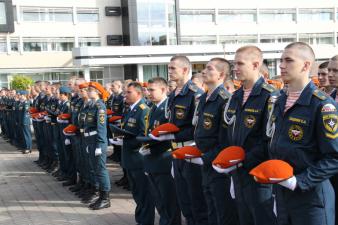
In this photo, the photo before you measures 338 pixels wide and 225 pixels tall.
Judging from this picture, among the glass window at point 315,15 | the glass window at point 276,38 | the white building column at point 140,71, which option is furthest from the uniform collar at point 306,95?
the glass window at point 315,15

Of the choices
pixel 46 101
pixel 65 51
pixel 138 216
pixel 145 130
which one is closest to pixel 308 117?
pixel 145 130

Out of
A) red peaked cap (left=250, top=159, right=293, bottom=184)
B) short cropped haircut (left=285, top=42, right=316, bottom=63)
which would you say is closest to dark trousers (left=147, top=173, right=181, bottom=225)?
red peaked cap (left=250, top=159, right=293, bottom=184)

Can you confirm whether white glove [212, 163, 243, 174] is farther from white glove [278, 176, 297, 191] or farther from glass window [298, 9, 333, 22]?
glass window [298, 9, 333, 22]

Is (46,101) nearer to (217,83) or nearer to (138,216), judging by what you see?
(138,216)

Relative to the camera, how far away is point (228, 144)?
417 cm

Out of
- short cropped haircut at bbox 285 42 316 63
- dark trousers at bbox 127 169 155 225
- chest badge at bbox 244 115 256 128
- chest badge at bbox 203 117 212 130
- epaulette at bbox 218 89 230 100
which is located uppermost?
short cropped haircut at bbox 285 42 316 63

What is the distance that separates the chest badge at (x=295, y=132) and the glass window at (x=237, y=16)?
48511mm

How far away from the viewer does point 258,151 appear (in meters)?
Result: 3.62

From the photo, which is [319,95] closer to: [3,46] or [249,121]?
[249,121]

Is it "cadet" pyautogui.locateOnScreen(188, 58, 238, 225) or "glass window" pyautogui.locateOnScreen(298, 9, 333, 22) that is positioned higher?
"glass window" pyautogui.locateOnScreen(298, 9, 333, 22)

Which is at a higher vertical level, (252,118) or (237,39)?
(237,39)

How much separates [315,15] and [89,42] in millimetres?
29087

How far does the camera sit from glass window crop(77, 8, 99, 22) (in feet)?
149

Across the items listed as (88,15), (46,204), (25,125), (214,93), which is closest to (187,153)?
(214,93)
